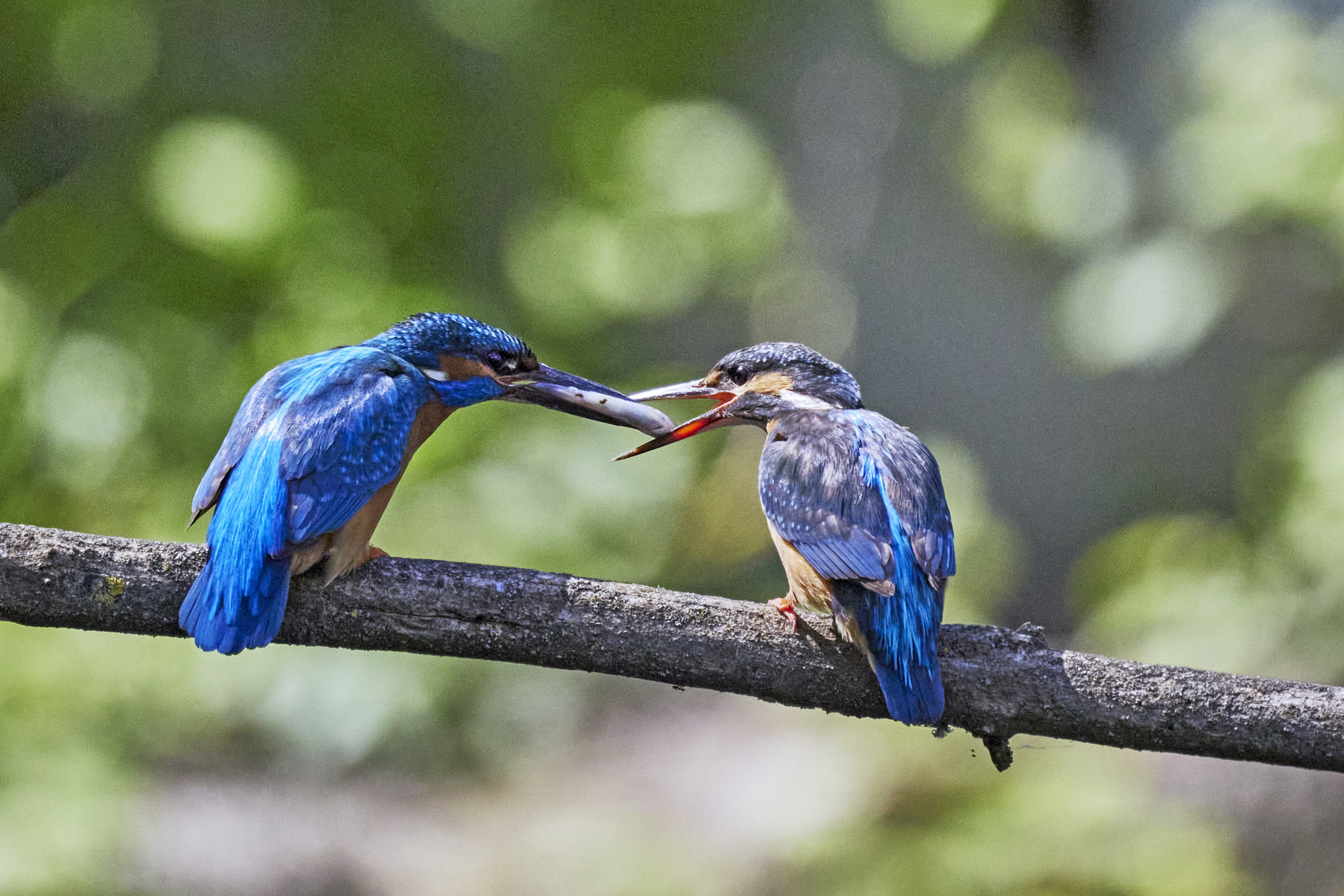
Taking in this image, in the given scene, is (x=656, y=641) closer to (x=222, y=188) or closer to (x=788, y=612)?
(x=788, y=612)

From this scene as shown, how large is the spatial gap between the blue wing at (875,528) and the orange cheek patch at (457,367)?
0.68 metres

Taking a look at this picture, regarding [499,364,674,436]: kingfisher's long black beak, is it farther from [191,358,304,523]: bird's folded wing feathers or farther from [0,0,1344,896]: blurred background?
[0,0,1344,896]: blurred background

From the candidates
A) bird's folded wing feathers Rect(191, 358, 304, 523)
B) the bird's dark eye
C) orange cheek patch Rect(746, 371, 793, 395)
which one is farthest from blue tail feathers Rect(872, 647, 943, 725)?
bird's folded wing feathers Rect(191, 358, 304, 523)

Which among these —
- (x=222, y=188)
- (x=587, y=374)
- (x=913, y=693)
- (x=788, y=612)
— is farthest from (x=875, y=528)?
(x=222, y=188)

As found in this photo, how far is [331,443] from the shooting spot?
219 cm

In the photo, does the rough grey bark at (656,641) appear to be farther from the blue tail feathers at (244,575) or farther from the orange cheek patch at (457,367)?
the orange cheek patch at (457,367)

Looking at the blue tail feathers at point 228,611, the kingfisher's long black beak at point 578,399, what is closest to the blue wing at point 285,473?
the blue tail feathers at point 228,611

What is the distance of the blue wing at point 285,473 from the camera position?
196 centimetres

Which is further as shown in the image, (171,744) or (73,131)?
(73,131)

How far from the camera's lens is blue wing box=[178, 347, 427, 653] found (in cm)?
196

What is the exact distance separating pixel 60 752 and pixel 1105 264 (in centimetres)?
353

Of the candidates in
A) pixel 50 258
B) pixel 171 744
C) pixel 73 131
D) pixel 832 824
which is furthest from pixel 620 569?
pixel 73 131

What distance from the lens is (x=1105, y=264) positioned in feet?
12.3

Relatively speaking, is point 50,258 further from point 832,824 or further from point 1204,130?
point 1204,130
